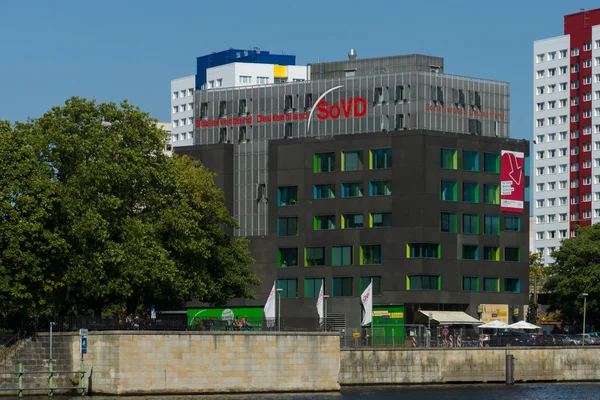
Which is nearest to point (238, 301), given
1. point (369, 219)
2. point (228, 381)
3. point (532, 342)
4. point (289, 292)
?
point (289, 292)

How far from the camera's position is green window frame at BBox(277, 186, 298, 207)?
142625mm

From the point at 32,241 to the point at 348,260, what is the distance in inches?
2013

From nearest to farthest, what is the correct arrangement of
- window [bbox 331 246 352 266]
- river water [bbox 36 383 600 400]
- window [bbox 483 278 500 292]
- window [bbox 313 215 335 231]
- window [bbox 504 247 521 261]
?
1. river water [bbox 36 383 600 400]
2. window [bbox 331 246 352 266]
3. window [bbox 313 215 335 231]
4. window [bbox 483 278 500 292]
5. window [bbox 504 247 521 261]

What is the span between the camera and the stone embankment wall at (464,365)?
108750 millimetres

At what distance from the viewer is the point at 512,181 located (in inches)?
5605

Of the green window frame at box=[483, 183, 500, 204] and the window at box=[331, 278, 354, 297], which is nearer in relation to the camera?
the window at box=[331, 278, 354, 297]

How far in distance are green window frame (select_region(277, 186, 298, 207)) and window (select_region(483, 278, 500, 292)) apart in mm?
20658

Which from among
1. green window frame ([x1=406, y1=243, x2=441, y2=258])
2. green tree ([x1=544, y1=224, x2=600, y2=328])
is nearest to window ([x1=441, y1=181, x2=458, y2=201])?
green window frame ([x1=406, y1=243, x2=441, y2=258])

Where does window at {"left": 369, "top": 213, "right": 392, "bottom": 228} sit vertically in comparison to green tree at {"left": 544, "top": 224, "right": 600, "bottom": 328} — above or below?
above

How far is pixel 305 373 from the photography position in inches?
3979

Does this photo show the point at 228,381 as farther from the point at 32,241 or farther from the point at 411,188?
the point at 411,188

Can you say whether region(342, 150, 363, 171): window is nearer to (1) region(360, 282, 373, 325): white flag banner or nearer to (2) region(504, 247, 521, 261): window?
(2) region(504, 247, 521, 261): window

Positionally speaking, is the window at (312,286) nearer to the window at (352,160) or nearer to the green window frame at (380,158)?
the window at (352,160)

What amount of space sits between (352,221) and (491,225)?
46.5 ft
